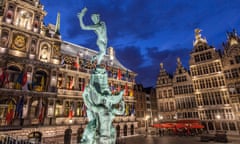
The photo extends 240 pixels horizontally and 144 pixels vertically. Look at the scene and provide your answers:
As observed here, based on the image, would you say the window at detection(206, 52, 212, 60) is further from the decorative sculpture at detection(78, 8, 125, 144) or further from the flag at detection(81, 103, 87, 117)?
the decorative sculpture at detection(78, 8, 125, 144)

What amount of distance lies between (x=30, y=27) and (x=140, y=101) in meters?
32.1

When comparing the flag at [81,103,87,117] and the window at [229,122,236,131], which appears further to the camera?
the window at [229,122,236,131]

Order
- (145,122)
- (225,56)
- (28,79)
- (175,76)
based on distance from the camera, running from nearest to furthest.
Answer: (28,79) → (225,56) → (175,76) → (145,122)

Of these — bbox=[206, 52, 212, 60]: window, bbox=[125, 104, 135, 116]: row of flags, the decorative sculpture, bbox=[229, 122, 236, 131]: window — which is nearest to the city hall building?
bbox=[125, 104, 135, 116]: row of flags

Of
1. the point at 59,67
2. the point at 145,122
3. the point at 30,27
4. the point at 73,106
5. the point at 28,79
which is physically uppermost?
the point at 30,27

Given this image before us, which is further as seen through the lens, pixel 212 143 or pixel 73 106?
pixel 73 106

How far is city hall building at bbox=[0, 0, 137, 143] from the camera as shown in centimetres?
1766

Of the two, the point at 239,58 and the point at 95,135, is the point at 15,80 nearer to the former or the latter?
the point at 95,135

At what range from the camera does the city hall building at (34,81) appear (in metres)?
17.7

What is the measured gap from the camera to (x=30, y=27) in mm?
21266

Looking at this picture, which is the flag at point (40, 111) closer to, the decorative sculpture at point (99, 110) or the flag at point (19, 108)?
the flag at point (19, 108)

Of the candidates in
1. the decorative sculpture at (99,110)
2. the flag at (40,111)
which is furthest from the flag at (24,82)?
the decorative sculpture at (99,110)

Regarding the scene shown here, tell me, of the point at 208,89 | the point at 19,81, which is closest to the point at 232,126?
the point at 208,89

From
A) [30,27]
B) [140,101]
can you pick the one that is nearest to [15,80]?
[30,27]
